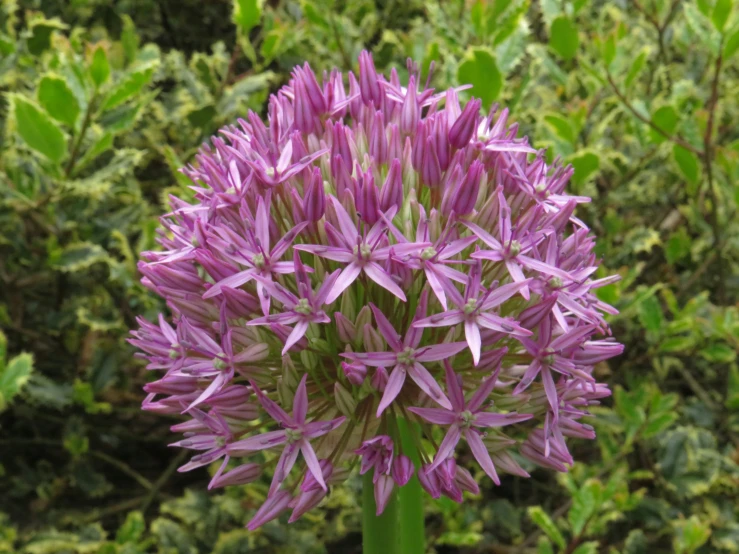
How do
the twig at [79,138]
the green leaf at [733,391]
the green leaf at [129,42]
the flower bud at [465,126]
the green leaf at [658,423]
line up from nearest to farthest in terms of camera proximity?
the flower bud at [465,126] → the twig at [79,138] → the green leaf at [658,423] → the green leaf at [733,391] → the green leaf at [129,42]

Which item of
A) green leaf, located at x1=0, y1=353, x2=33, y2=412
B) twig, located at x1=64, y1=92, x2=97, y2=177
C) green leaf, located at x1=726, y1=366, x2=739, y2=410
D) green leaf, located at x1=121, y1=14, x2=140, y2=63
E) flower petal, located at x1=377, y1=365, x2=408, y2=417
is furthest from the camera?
green leaf, located at x1=121, y1=14, x2=140, y2=63

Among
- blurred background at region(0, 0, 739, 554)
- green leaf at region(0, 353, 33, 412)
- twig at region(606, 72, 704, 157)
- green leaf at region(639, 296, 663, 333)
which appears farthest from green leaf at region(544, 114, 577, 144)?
green leaf at region(0, 353, 33, 412)

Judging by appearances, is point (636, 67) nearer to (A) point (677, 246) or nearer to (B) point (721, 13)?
(B) point (721, 13)

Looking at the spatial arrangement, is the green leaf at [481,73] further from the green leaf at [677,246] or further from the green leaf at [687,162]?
the green leaf at [677,246]

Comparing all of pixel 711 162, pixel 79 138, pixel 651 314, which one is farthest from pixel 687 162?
pixel 79 138

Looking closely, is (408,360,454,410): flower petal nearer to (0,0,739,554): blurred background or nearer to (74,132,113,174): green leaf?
(0,0,739,554): blurred background

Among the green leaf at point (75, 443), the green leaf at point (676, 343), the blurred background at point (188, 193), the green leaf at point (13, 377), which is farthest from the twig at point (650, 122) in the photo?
the green leaf at point (75, 443)

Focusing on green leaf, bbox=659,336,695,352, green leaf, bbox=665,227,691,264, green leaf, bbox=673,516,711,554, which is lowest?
green leaf, bbox=673,516,711,554

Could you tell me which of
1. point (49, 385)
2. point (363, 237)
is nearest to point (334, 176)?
point (363, 237)
